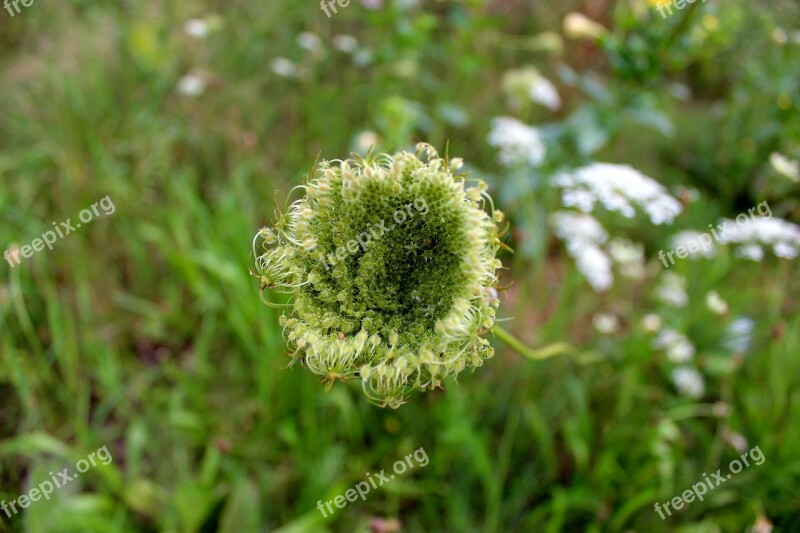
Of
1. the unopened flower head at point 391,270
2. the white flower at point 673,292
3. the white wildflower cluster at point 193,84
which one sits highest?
the white wildflower cluster at point 193,84

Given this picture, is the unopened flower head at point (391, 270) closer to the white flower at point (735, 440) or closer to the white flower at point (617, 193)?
the white flower at point (617, 193)

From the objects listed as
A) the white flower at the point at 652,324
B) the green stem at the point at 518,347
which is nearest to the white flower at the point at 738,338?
the white flower at the point at 652,324

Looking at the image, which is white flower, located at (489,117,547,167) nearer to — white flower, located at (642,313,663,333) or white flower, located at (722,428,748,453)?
white flower, located at (642,313,663,333)

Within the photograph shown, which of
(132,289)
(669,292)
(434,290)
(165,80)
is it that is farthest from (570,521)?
(165,80)

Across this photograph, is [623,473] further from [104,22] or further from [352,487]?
[104,22]

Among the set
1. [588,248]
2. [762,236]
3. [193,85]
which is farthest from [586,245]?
[193,85]

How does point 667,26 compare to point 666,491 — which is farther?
point 667,26
